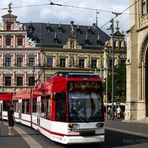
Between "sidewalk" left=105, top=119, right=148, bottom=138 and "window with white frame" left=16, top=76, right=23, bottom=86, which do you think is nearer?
"sidewalk" left=105, top=119, right=148, bottom=138

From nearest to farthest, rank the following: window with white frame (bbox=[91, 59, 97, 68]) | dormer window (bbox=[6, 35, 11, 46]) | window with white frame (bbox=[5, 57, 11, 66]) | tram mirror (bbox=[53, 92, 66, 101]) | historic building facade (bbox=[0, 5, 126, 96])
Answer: tram mirror (bbox=[53, 92, 66, 101])
dormer window (bbox=[6, 35, 11, 46])
historic building facade (bbox=[0, 5, 126, 96])
window with white frame (bbox=[5, 57, 11, 66])
window with white frame (bbox=[91, 59, 97, 68])

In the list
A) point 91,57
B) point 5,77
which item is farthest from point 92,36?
point 5,77

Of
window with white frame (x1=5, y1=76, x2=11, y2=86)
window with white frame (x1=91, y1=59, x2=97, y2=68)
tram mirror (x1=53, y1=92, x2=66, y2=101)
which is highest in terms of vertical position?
window with white frame (x1=91, y1=59, x2=97, y2=68)

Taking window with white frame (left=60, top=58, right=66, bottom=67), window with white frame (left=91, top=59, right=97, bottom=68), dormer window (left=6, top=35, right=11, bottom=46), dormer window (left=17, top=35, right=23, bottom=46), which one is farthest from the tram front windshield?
window with white frame (left=91, top=59, right=97, bottom=68)

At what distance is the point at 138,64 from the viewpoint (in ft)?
154

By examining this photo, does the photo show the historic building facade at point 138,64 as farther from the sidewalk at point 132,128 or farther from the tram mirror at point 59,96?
the tram mirror at point 59,96

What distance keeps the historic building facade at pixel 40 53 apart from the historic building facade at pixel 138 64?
40.6 meters

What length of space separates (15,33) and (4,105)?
146ft

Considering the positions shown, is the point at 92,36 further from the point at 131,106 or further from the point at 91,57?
the point at 131,106

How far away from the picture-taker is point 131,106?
4631cm

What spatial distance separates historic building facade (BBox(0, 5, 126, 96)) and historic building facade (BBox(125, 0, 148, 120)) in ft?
133

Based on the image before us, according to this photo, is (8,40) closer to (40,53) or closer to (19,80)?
(40,53)

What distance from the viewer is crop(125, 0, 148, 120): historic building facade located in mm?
45812

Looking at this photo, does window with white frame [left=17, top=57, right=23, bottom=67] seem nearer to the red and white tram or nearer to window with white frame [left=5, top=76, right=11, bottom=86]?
window with white frame [left=5, top=76, right=11, bottom=86]
